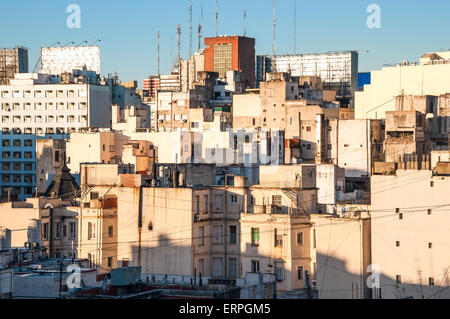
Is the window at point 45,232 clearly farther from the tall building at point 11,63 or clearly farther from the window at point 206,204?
the tall building at point 11,63

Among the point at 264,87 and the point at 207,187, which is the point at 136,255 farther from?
the point at 264,87

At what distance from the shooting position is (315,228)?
57.9 metres

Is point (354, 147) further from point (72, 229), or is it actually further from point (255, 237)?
point (255, 237)

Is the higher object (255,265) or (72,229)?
(72,229)

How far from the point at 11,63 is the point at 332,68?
1564 inches

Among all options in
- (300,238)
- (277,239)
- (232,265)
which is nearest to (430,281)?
(300,238)

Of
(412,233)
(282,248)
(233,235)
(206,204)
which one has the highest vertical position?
(206,204)

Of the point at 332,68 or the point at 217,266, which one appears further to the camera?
the point at 332,68

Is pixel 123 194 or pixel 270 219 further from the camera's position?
pixel 123 194

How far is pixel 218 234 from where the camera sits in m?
63.5

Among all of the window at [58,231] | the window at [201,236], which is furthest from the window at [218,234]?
the window at [58,231]

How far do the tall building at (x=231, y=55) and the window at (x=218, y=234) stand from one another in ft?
313
